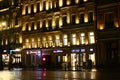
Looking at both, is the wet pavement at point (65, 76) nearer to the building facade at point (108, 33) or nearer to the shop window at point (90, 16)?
the building facade at point (108, 33)

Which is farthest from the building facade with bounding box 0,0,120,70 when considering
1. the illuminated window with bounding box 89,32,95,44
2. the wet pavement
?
the wet pavement

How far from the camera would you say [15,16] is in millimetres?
82125

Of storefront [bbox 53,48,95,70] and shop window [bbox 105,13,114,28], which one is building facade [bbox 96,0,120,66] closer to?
shop window [bbox 105,13,114,28]

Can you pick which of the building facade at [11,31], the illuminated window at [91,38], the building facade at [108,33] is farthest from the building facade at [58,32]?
the building facade at [11,31]

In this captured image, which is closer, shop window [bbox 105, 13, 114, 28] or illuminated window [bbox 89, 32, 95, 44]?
shop window [bbox 105, 13, 114, 28]

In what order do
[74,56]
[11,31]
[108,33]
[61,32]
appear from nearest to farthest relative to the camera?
[108,33], [74,56], [61,32], [11,31]

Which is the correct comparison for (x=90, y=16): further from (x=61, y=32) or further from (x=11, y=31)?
(x=11, y=31)

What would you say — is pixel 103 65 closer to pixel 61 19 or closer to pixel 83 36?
pixel 83 36

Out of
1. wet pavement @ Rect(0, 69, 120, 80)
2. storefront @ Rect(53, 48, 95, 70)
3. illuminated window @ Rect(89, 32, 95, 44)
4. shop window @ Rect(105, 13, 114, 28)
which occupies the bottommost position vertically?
wet pavement @ Rect(0, 69, 120, 80)

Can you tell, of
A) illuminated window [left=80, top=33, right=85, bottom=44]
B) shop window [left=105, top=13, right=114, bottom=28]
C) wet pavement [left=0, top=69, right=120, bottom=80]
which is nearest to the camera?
wet pavement [left=0, top=69, right=120, bottom=80]

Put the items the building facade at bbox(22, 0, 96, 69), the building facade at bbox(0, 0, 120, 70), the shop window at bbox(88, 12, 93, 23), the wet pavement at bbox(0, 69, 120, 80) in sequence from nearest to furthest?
the wet pavement at bbox(0, 69, 120, 80) → the building facade at bbox(0, 0, 120, 70) → the shop window at bbox(88, 12, 93, 23) → the building facade at bbox(22, 0, 96, 69)

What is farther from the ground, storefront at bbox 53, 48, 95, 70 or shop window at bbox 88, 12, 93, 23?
shop window at bbox 88, 12, 93, 23

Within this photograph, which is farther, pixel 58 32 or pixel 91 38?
pixel 58 32

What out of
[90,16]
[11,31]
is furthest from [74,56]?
[11,31]
